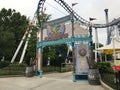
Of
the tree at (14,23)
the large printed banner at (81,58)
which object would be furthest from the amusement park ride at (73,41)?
the tree at (14,23)

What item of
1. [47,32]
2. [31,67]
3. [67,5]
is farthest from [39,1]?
[31,67]

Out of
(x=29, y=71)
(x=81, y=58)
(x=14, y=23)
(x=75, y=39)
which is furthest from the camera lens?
(x=14, y=23)

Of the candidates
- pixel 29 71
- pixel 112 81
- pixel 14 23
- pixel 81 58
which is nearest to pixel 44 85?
pixel 81 58

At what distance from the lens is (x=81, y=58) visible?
1862cm

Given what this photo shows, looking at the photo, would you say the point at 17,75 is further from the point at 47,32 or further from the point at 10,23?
the point at 10,23

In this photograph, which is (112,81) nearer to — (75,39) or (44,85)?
(44,85)

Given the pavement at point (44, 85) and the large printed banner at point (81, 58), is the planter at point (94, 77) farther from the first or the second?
the large printed banner at point (81, 58)

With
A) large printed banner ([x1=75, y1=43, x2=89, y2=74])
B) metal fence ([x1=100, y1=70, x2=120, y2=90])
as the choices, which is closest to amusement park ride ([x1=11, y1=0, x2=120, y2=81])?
large printed banner ([x1=75, y1=43, x2=89, y2=74])

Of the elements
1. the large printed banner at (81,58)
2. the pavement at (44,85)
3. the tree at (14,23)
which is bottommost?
the pavement at (44,85)

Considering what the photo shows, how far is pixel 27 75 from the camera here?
21812mm

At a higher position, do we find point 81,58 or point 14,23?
point 14,23

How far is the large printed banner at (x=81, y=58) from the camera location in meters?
18.4

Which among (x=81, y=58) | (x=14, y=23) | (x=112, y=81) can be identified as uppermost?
(x=14, y=23)

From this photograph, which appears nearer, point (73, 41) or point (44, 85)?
point (44, 85)
